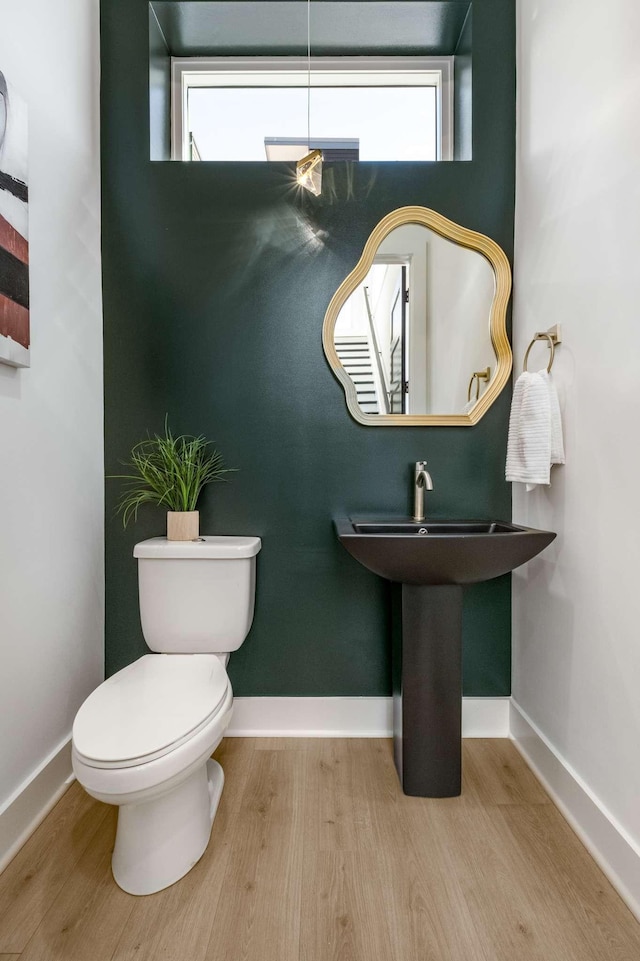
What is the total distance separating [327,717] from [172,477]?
107 centimetres

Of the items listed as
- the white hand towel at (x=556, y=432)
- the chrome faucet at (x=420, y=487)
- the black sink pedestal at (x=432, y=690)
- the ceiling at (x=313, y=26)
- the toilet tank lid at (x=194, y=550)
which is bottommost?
the black sink pedestal at (x=432, y=690)

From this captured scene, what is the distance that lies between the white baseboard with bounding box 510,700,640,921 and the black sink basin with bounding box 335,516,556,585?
64cm

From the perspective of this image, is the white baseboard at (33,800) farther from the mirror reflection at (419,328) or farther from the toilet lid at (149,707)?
the mirror reflection at (419,328)

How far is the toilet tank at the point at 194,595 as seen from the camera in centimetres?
173

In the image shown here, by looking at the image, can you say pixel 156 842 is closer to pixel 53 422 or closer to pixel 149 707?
pixel 149 707

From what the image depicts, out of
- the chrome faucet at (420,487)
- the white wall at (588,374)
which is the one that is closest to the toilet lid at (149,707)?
the chrome faucet at (420,487)

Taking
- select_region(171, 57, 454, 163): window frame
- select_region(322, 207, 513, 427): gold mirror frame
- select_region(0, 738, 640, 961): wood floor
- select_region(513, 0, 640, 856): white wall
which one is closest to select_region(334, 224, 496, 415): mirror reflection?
select_region(322, 207, 513, 427): gold mirror frame

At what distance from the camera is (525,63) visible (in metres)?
1.87

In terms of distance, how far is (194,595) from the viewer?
173 cm

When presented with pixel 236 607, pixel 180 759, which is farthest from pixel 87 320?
pixel 180 759

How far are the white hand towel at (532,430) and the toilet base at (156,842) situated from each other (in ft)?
4.09

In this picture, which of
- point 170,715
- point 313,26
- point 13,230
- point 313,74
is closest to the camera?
point 170,715

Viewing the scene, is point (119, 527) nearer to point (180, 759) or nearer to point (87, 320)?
point (87, 320)

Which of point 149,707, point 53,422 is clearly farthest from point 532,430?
point 53,422
